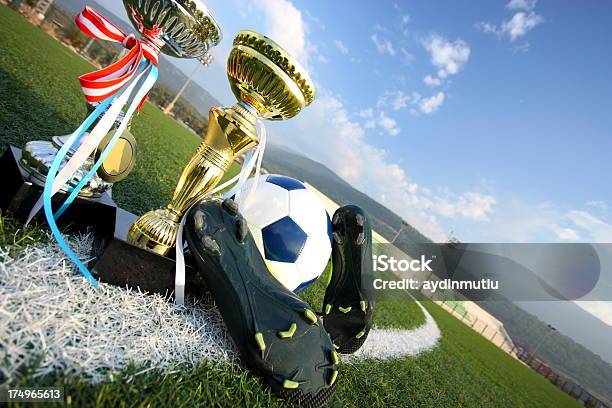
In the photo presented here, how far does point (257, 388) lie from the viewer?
151 cm

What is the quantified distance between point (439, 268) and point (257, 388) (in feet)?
138

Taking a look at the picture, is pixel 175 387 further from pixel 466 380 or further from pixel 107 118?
pixel 466 380

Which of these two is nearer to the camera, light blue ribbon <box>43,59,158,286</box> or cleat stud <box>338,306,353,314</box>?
light blue ribbon <box>43,59,158,286</box>

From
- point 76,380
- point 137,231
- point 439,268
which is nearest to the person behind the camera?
point 76,380

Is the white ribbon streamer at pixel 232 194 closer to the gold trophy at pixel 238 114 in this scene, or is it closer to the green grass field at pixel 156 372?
the gold trophy at pixel 238 114

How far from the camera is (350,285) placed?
2.06m

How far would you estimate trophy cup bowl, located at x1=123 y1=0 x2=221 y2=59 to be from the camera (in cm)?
149

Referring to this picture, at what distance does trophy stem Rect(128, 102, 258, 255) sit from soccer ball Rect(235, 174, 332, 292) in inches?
11.3

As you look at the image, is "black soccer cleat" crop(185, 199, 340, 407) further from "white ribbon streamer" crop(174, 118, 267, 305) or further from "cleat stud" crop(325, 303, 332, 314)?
"cleat stud" crop(325, 303, 332, 314)

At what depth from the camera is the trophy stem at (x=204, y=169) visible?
163 cm

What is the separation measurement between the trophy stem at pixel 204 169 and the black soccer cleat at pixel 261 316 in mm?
133

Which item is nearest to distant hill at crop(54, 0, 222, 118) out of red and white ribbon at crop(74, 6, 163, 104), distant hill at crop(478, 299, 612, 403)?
red and white ribbon at crop(74, 6, 163, 104)

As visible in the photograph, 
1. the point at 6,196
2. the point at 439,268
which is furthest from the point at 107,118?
the point at 439,268

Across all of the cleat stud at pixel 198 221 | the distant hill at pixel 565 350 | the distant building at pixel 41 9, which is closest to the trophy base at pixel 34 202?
the cleat stud at pixel 198 221
